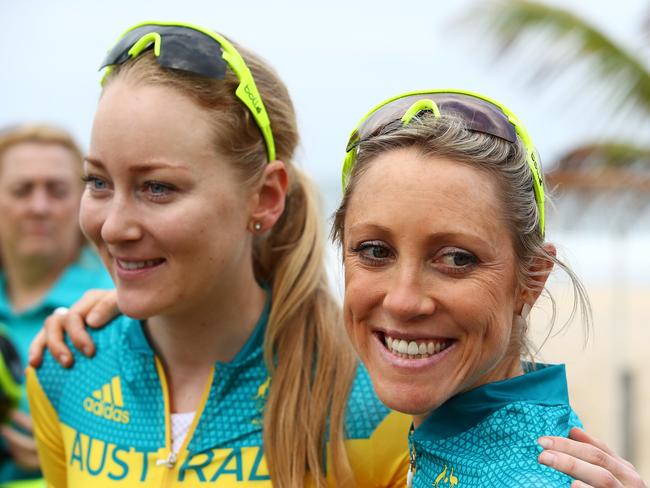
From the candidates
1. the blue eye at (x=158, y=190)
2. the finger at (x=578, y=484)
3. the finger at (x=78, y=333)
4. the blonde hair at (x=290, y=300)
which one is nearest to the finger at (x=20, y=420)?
the finger at (x=78, y=333)

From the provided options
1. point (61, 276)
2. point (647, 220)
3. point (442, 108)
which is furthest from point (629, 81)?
point (442, 108)

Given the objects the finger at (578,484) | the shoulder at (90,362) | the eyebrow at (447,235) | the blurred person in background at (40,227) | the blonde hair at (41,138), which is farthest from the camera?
the blonde hair at (41,138)

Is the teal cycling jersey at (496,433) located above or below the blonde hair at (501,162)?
below

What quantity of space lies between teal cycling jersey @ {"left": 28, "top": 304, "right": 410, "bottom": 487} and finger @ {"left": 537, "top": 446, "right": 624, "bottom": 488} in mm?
700

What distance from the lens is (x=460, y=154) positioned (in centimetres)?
193

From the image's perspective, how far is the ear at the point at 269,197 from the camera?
261 cm

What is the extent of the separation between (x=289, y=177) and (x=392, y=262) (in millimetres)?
900

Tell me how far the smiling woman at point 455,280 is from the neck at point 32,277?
294 centimetres

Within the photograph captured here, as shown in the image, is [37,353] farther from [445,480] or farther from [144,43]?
[445,480]

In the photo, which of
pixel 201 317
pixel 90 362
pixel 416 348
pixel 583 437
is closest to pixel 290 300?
pixel 201 317

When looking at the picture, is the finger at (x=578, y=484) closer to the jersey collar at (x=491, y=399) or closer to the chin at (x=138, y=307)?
the jersey collar at (x=491, y=399)

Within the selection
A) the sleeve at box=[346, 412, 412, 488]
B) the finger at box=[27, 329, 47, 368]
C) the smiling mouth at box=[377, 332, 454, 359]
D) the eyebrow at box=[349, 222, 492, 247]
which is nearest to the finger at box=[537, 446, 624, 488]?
the smiling mouth at box=[377, 332, 454, 359]

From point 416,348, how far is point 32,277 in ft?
10.4

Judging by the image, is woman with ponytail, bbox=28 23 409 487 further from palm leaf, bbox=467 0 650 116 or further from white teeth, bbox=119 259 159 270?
palm leaf, bbox=467 0 650 116
